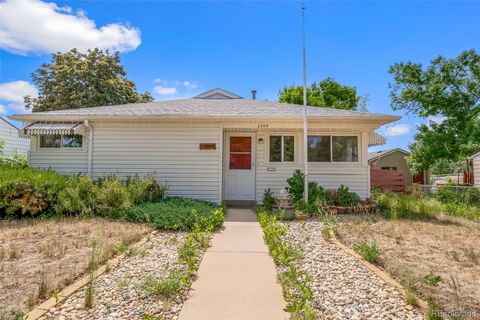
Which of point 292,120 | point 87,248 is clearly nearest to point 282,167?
point 292,120

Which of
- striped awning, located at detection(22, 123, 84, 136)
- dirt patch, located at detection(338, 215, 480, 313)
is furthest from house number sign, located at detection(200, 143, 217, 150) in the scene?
dirt patch, located at detection(338, 215, 480, 313)

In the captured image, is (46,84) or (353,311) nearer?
(353,311)

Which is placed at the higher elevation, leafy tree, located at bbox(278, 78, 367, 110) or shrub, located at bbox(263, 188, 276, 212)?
leafy tree, located at bbox(278, 78, 367, 110)

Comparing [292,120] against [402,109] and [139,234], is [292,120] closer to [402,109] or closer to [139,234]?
[139,234]

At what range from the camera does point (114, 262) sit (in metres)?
3.81

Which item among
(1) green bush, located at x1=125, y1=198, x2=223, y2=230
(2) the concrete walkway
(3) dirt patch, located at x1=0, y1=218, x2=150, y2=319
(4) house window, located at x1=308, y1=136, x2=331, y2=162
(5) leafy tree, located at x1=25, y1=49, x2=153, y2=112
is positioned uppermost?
(5) leafy tree, located at x1=25, y1=49, x2=153, y2=112

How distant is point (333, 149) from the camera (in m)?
8.97

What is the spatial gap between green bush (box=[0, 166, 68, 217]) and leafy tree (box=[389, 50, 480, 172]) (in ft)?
62.3

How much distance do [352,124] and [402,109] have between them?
505 inches

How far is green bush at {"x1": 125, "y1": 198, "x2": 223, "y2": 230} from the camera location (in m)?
5.65

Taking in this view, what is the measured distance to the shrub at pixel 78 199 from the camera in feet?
21.5

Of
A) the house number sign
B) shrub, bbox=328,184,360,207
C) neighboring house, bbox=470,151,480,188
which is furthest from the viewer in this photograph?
neighboring house, bbox=470,151,480,188

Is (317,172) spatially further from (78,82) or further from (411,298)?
(78,82)

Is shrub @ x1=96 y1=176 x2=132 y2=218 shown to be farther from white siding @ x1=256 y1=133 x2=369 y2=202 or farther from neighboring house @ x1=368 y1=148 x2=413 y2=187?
neighboring house @ x1=368 y1=148 x2=413 y2=187
